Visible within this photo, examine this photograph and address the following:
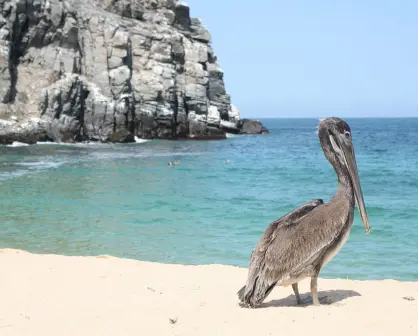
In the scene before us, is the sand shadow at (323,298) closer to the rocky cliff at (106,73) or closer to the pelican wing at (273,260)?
the pelican wing at (273,260)

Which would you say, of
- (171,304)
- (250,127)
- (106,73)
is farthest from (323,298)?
(250,127)

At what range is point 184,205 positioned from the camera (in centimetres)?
1822

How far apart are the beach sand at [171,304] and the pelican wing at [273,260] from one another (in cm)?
27

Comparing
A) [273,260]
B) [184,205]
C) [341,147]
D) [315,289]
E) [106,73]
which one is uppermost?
[106,73]

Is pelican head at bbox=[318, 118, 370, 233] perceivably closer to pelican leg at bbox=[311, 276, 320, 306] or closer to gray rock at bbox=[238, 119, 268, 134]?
pelican leg at bbox=[311, 276, 320, 306]

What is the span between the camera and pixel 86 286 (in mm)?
7703

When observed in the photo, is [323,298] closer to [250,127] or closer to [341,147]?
[341,147]

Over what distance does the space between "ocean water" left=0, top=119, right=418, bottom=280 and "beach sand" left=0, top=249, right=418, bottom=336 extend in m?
2.54

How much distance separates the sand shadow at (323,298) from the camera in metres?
6.70

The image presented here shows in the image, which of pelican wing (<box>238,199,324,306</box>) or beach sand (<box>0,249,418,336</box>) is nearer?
beach sand (<box>0,249,418,336</box>)

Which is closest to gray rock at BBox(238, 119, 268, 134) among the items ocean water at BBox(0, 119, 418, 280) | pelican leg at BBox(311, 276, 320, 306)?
ocean water at BBox(0, 119, 418, 280)

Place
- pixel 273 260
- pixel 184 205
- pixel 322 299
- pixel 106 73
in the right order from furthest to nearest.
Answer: pixel 106 73
pixel 184 205
pixel 322 299
pixel 273 260

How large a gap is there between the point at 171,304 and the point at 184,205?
11527 millimetres

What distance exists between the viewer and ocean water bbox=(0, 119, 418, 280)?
39.1 feet
